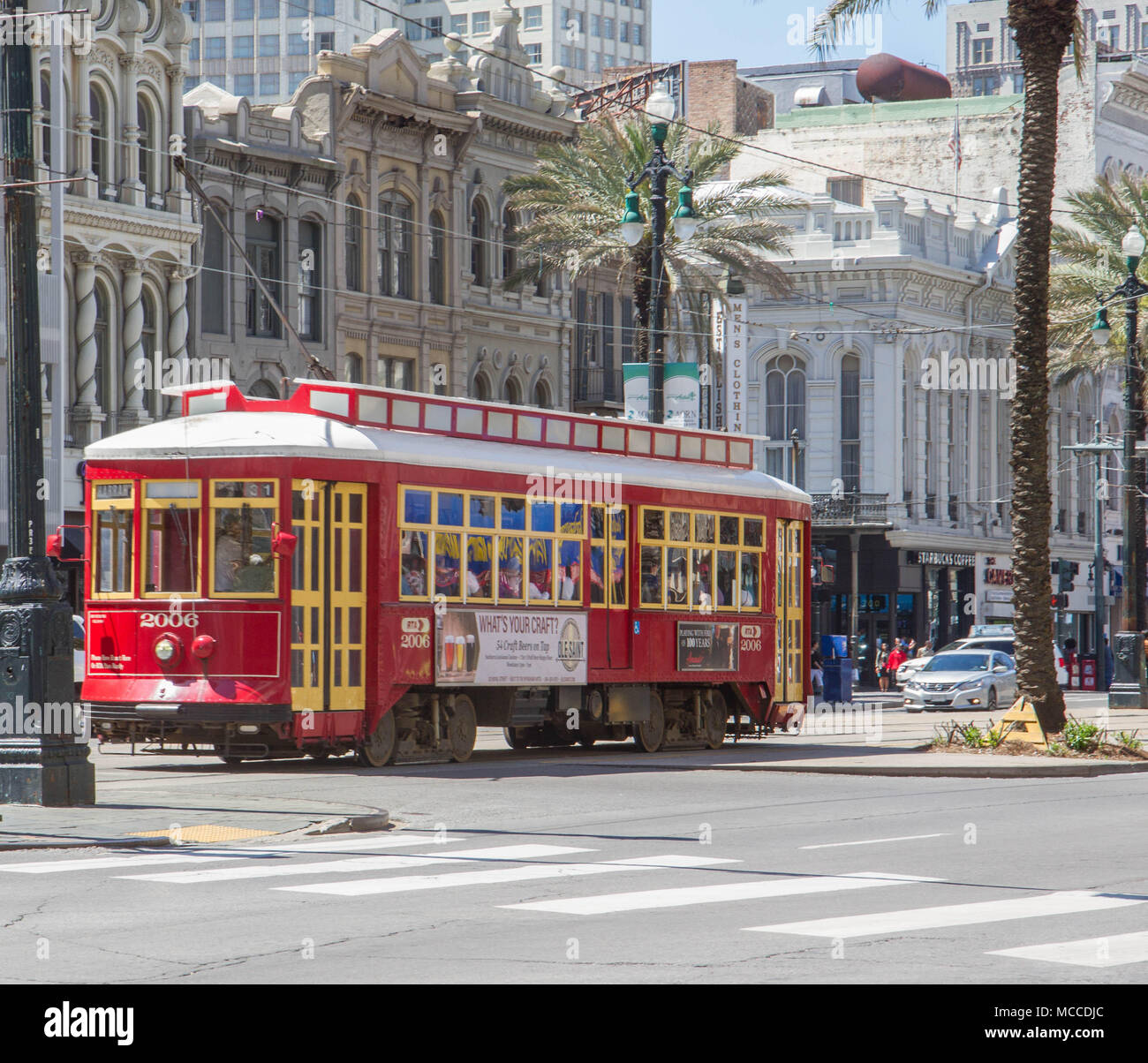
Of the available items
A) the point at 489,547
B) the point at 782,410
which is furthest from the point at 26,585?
the point at 782,410

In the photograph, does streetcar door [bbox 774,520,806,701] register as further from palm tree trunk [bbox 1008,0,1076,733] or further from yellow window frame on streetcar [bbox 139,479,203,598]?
yellow window frame on streetcar [bbox 139,479,203,598]

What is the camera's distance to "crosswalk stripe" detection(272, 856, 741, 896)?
12.1 m

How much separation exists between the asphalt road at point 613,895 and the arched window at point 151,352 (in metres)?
21.2

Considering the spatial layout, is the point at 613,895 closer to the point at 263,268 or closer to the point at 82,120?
the point at 82,120

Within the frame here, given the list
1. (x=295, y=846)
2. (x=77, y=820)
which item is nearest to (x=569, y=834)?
(x=295, y=846)

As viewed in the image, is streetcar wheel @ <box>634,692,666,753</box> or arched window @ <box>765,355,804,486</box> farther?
arched window @ <box>765,355,804,486</box>

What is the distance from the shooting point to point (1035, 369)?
25.3m

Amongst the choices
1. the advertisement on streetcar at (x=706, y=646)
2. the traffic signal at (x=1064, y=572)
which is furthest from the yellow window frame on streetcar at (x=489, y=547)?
the traffic signal at (x=1064, y=572)

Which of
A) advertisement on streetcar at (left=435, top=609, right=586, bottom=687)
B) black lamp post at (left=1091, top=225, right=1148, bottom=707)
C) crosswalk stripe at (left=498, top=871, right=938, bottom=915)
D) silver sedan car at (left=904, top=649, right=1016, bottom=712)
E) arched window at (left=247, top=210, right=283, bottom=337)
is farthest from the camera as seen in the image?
arched window at (left=247, top=210, right=283, bottom=337)

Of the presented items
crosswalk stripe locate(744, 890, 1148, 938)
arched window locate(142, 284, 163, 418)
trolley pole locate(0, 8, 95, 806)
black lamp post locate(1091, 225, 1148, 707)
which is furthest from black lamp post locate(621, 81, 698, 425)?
crosswalk stripe locate(744, 890, 1148, 938)

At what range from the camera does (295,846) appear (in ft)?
48.2

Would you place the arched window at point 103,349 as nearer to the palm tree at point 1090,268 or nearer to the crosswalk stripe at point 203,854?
the palm tree at point 1090,268

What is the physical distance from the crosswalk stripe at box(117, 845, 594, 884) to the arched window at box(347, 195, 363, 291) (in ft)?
103
